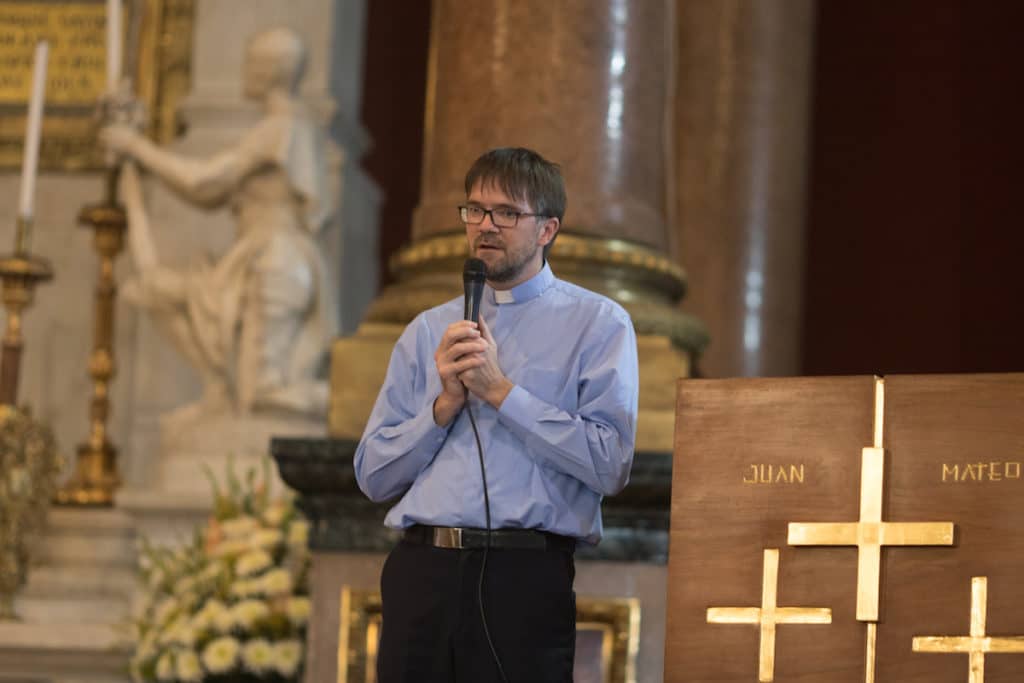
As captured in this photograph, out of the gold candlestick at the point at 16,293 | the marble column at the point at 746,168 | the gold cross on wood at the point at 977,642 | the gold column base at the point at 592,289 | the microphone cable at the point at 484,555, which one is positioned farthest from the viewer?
the marble column at the point at 746,168

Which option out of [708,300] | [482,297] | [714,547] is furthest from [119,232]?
[714,547]

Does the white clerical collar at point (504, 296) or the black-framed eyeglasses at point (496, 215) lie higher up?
the black-framed eyeglasses at point (496, 215)

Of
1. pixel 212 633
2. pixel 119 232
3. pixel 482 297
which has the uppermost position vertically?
pixel 119 232

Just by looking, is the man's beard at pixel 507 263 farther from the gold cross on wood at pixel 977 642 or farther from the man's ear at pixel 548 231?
the gold cross on wood at pixel 977 642

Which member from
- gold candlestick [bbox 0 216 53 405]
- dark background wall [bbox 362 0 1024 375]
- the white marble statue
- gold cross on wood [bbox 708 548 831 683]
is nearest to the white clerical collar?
gold cross on wood [bbox 708 548 831 683]

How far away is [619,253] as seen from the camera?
467 centimetres

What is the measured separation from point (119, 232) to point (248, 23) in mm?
1538

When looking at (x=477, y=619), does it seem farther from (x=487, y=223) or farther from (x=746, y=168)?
(x=746, y=168)

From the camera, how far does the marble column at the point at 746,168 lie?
25.1 feet

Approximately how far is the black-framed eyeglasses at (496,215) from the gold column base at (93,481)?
4456mm

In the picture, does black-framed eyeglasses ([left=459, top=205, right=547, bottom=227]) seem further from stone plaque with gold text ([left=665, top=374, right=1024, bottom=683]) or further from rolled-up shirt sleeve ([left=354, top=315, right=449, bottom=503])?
stone plaque with gold text ([left=665, top=374, right=1024, bottom=683])

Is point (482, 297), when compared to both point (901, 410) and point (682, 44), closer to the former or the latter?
point (901, 410)

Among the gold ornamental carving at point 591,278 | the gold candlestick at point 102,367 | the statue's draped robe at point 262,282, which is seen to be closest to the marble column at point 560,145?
the gold ornamental carving at point 591,278

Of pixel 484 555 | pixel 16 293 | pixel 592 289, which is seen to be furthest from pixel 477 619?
pixel 16 293
